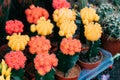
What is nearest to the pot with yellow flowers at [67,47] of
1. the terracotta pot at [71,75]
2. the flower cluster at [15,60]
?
the terracotta pot at [71,75]

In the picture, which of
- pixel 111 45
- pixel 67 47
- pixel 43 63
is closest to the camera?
pixel 43 63

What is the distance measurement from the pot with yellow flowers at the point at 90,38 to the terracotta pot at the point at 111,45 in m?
0.32

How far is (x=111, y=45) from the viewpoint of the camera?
3.59m

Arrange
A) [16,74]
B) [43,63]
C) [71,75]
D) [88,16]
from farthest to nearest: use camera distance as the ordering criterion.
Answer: [88,16], [71,75], [16,74], [43,63]

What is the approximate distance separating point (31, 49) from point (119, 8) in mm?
1937

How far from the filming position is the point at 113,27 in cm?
346

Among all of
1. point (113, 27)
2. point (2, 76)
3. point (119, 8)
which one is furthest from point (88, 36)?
point (119, 8)

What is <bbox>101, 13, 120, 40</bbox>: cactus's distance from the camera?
3.45 m

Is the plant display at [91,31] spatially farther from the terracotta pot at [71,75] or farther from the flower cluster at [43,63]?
the flower cluster at [43,63]

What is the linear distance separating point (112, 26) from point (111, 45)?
26 cm

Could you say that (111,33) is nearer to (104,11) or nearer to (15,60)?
(104,11)

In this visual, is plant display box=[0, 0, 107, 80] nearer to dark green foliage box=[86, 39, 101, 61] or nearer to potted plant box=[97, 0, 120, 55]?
dark green foliage box=[86, 39, 101, 61]

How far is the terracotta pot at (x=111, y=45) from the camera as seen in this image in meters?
3.56

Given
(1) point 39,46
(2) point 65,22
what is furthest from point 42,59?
(2) point 65,22
